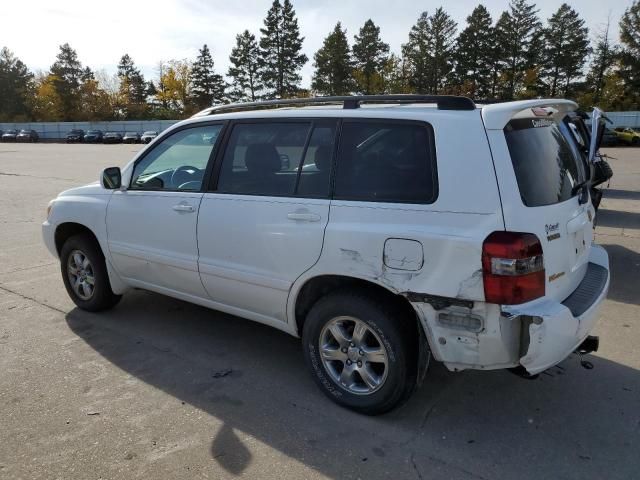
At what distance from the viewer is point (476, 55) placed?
208ft

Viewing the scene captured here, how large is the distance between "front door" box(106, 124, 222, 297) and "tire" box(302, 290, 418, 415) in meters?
1.15

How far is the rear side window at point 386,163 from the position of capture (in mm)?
2811

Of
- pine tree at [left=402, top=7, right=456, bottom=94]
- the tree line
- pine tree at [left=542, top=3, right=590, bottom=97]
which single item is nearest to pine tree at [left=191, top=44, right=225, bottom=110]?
the tree line

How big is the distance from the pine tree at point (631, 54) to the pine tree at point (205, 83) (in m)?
53.2

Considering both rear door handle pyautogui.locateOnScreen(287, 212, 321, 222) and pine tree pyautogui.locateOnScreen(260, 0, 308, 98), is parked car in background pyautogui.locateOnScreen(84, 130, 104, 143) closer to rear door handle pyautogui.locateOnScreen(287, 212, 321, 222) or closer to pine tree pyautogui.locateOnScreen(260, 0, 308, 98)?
pine tree pyautogui.locateOnScreen(260, 0, 308, 98)

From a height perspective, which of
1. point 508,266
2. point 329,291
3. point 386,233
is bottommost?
point 329,291

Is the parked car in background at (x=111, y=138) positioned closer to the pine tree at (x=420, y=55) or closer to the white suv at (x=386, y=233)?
the pine tree at (x=420, y=55)

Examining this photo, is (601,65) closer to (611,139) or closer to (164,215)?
(611,139)

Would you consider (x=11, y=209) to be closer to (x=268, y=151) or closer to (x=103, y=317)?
(x=103, y=317)

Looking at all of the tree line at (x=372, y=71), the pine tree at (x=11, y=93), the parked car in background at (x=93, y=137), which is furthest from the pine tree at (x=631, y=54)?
the pine tree at (x=11, y=93)

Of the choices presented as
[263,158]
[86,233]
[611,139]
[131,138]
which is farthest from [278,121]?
[131,138]

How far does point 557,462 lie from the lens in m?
2.68

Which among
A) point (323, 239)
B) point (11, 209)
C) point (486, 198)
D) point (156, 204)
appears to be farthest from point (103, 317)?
point (11, 209)

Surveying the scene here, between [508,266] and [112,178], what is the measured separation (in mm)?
3323
